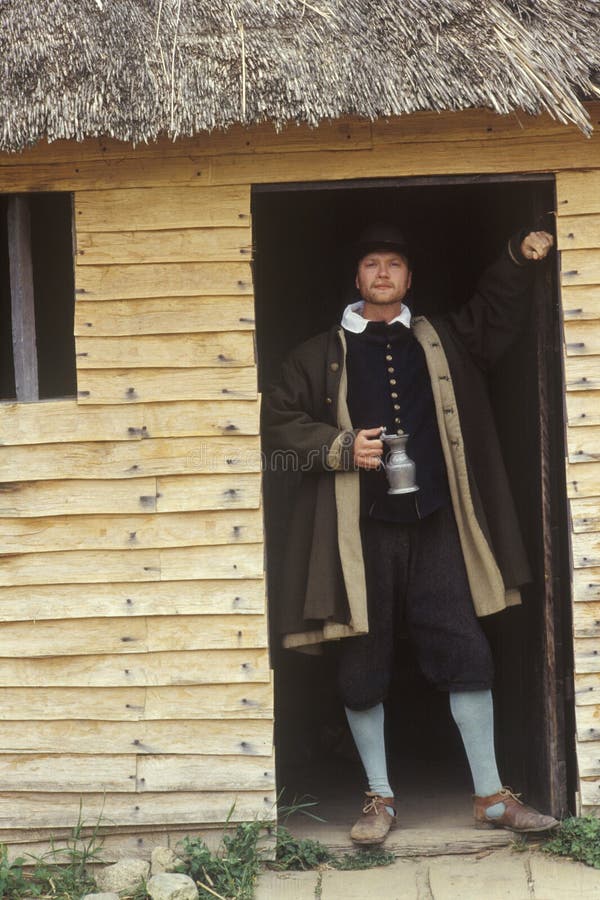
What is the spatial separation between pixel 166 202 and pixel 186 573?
1.50 metres

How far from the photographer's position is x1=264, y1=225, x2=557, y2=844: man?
506 cm

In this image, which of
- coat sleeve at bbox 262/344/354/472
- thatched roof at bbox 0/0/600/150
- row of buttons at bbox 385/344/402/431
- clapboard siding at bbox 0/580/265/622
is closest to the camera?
thatched roof at bbox 0/0/600/150

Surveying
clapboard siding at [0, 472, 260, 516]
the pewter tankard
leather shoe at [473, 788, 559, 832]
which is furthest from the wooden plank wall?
leather shoe at [473, 788, 559, 832]

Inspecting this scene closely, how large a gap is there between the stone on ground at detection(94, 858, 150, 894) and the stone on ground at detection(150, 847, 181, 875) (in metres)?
0.03

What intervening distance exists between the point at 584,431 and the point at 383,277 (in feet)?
3.51

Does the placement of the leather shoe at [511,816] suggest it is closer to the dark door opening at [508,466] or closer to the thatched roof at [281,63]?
the dark door opening at [508,466]

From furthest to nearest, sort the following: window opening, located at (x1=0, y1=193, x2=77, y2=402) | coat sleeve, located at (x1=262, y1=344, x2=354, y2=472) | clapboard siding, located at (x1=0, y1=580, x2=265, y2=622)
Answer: window opening, located at (x1=0, y1=193, x2=77, y2=402) < coat sleeve, located at (x1=262, y1=344, x2=354, y2=472) < clapboard siding, located at (x1=0, y1=580, x2=265, y2=622)

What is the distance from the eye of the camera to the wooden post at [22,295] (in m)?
4.98

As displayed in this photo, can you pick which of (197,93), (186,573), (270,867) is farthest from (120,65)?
(270,867)

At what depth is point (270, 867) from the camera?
4953 mm

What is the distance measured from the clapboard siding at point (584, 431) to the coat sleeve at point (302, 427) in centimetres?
94

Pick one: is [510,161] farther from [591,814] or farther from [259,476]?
[591,814]

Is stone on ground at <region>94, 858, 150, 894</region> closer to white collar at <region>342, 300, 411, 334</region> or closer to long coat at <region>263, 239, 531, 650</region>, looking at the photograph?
long coat at <region>263, 239, 531, 650</region>

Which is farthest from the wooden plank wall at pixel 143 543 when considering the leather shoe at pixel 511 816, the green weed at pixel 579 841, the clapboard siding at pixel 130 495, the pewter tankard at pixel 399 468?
the green weed at pixel 579 841
